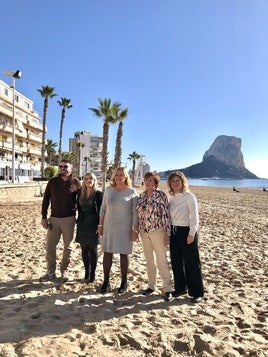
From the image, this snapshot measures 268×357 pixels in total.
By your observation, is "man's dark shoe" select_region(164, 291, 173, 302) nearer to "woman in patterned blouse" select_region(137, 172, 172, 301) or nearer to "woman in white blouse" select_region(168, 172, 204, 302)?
"woman in patterned blouse" select_region(137, 172, 172, 301)

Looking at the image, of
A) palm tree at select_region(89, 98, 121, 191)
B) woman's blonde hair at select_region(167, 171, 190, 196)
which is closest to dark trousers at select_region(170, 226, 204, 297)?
woman's blonde hair at select_region(167, 171, 190, 196)

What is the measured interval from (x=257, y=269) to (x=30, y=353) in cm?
519

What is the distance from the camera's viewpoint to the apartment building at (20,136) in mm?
42153

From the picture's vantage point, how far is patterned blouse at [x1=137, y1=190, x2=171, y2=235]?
474cm

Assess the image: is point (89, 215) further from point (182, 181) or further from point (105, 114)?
point (105, 114)

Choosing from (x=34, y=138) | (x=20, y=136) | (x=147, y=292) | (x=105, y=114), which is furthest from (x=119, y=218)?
(x=34, y=138)

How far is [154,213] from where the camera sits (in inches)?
186

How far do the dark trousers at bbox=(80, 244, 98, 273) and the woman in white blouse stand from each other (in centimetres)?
135

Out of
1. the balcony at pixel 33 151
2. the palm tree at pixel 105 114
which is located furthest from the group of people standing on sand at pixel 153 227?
the balcony at pixel 33 151

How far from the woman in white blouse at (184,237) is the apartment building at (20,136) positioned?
1364 inches

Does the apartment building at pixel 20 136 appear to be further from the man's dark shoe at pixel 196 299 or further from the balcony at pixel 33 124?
the man's dark shoe at pixel 196 299

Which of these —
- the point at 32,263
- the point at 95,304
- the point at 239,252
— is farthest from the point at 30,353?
the point at 239,252

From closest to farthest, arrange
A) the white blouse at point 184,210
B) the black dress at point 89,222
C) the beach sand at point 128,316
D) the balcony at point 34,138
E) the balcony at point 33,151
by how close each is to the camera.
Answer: the beach sand at point 128,316 < the white blouse at point 184,210 < the black dress at point 89,222 < the balcony at point 33,151 < the balcony at point 34,138

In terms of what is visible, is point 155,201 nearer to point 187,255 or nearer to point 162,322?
point 187,255
